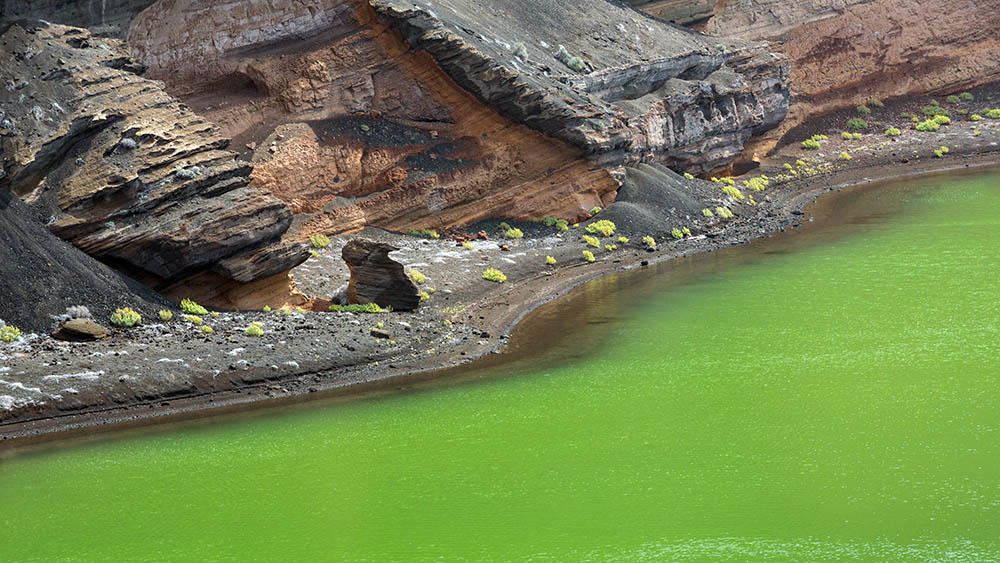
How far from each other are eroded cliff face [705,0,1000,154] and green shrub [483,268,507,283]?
35.9 meters

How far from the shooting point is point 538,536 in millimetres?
19891

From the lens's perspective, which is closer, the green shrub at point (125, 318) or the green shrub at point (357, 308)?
the green shrub at point (125, 318)

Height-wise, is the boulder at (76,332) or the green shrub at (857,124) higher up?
the green shrub at (857,124)

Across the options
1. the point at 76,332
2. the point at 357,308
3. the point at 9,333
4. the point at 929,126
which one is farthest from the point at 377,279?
the point at 929,126

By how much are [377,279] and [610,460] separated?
14.1 meters

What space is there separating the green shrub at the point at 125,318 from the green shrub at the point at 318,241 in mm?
11495

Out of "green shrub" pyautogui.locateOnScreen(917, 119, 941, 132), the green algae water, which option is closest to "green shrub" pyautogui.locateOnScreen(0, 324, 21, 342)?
the green algae water

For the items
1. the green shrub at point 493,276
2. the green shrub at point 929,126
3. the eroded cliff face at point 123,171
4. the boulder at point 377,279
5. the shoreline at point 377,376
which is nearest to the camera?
the shoreline at point 377,376

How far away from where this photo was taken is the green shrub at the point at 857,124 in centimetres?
6838

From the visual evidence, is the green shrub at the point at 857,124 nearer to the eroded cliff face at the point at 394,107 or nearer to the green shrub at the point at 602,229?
the eroded cliff face at the point at 394,107

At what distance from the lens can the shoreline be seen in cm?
2655

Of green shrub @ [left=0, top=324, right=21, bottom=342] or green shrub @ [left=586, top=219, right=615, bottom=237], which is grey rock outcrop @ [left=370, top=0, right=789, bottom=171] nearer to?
green shrub @ [left=586, top=219, right=615, bottom=237]

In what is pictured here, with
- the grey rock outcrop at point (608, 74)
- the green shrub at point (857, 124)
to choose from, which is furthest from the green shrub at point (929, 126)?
the grey rock outcrop at point (608, 74)

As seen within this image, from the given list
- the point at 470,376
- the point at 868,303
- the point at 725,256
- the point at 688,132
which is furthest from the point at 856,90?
the point at 470,376
